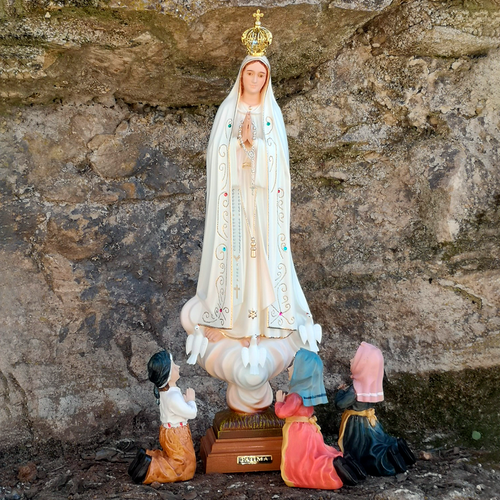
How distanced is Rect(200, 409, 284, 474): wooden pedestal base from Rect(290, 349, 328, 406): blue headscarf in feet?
1.32

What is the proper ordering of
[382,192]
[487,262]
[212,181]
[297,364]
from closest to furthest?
[297,364], [212,181], [487,262], [382,192]

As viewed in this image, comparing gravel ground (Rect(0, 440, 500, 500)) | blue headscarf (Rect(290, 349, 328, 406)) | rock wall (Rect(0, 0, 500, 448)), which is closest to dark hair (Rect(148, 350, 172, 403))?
gravel ground (Rect(0, 440, 500, 500))

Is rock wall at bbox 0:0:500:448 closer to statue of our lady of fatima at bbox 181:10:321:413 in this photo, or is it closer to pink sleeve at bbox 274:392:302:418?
statue of our lady of fatima at bbox 181:10:321:413

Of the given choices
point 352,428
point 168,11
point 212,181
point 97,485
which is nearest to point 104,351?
point 97,485

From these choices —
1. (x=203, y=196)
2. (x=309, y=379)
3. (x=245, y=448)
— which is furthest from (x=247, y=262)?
(x=203, y=196)

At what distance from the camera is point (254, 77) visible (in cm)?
466

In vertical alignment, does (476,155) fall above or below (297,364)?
above

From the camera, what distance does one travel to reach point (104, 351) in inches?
223

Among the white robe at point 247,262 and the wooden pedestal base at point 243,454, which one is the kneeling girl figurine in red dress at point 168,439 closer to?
the wooden pedestal base at point 243,454

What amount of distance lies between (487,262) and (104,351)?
2.92 metres

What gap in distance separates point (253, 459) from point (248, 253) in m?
1.26

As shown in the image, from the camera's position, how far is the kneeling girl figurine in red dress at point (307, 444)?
165 inches

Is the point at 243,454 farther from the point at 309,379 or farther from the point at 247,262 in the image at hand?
the point at 247,262

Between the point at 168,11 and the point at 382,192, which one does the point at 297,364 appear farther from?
the point at 168,11
